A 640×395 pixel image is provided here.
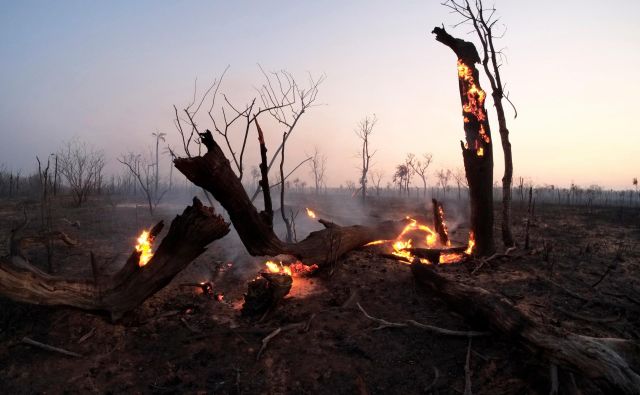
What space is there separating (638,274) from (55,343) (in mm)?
13355

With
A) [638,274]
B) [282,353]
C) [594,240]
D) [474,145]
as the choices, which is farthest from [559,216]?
[282,353]

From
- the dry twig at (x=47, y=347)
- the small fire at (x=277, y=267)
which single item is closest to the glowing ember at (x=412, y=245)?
the small fire at (x=277, y=267)

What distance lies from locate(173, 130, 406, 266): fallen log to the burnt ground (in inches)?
25.6

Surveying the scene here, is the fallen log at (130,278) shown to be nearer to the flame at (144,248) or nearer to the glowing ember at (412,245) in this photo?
the flame at (144,248)

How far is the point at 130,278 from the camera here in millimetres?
6449

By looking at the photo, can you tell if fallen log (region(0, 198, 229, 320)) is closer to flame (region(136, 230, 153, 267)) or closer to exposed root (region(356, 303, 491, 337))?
flame (region(136, 230, 153, 267))

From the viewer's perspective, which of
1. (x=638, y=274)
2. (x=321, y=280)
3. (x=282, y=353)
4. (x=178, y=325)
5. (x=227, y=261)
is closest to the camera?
(x=282, y=353)

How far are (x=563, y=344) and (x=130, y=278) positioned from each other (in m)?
6.58

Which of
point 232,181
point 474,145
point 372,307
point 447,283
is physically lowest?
point 372,307

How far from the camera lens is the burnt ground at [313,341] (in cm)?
514

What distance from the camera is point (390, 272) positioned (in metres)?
8.78

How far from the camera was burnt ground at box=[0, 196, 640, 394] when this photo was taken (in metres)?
5.14

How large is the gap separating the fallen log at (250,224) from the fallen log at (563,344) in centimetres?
347

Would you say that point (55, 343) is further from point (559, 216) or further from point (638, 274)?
point (559, 216)
